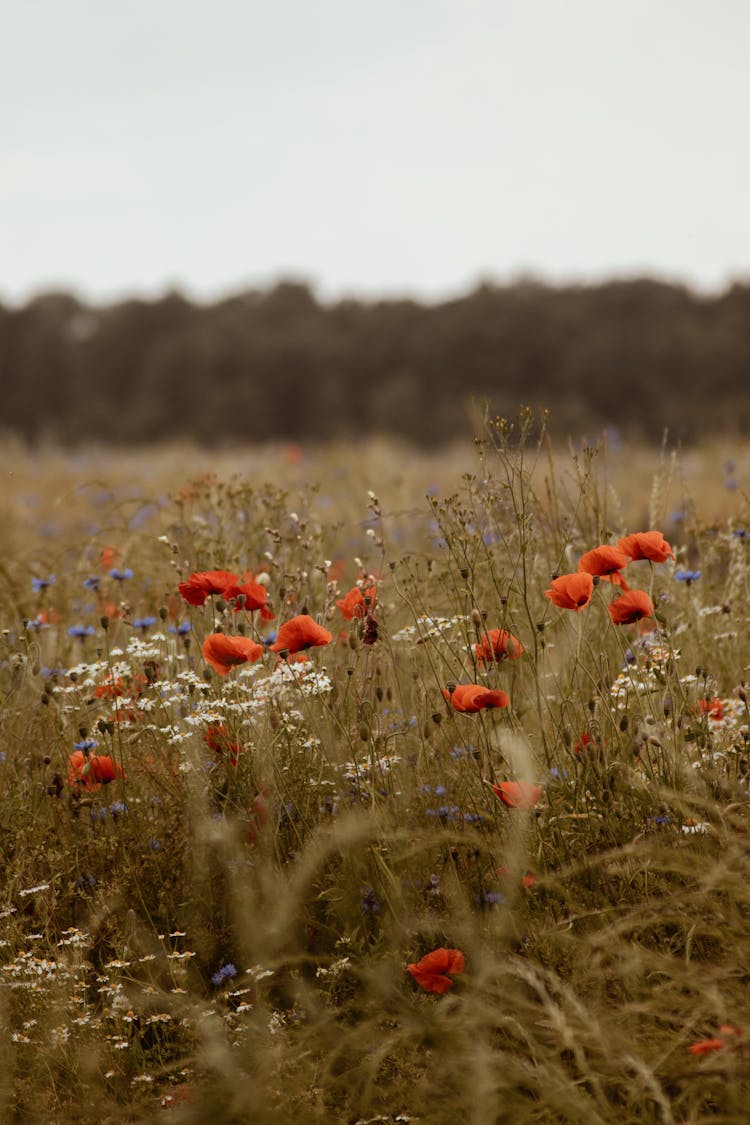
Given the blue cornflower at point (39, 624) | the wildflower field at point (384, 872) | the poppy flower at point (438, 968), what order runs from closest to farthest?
the wildflower field at point (384, 872) < the poppy flower at point (438, 968) < the blue cornflower at point (39, 624)

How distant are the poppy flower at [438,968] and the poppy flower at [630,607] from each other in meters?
0.73

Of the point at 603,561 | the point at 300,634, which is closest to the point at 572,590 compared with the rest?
the point at 603,561

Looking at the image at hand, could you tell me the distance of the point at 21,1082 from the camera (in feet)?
6.04

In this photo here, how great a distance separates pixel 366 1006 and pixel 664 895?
61 centimetres

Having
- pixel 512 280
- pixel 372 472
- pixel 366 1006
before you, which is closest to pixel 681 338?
pixel 512 280

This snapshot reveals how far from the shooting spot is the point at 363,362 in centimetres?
2425

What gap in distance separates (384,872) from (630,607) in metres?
0.71

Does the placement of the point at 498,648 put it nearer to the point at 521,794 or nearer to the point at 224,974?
the point at 521,794

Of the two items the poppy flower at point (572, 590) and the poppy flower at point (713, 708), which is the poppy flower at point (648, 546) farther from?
the poppy flower at point (713, 708)

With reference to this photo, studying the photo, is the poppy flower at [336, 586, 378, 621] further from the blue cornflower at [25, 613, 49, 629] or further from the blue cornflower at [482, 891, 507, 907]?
the blue cornflower at [25, 613, 49, 629]

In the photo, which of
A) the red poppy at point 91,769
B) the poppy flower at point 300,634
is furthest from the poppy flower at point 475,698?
the red poppy at point 91,769

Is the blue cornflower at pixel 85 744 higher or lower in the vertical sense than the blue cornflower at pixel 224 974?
higher

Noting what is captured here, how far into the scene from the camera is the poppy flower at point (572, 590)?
2.08 meters

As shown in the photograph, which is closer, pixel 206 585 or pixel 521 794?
pixel 521 794
